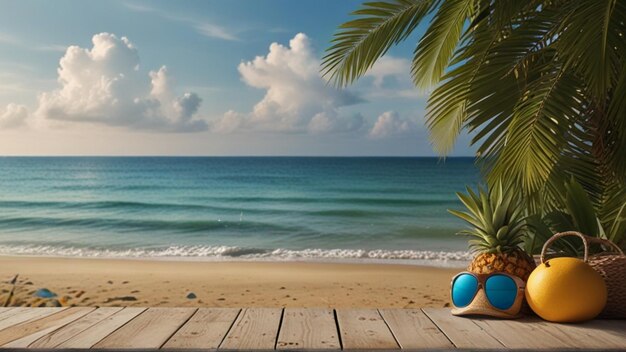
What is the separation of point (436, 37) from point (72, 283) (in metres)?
6.20

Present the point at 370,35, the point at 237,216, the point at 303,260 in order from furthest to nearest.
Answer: the point at 237,216 < the point at 303,260 < the point at 370,35

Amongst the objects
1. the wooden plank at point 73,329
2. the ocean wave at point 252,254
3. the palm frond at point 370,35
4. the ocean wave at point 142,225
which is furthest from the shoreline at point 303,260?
the wooden plank at point 73,329

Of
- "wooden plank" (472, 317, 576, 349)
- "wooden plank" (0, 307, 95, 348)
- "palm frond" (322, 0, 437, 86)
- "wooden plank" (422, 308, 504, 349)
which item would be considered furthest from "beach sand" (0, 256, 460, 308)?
"wooden plank" (472, 317, 576, 349)

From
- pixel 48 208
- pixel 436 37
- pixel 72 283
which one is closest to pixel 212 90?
pixel 48 208

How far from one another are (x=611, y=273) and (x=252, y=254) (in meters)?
9.51

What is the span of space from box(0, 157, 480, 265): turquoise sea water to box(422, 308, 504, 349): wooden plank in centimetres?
808

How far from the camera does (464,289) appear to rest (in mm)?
3809

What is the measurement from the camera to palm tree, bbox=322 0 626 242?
4.68 m

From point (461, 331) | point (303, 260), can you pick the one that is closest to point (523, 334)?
point (461, 331)

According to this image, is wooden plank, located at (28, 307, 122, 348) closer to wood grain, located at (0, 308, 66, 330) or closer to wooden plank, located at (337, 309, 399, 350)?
wood grain, located at (0, 308, 66, 330)

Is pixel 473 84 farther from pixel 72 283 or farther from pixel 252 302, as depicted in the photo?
pixel 72 283

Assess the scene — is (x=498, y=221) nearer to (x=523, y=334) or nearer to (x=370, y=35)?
(x=523, y=334)

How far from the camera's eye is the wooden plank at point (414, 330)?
3047 millimetres

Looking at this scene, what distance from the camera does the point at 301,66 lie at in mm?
40875
